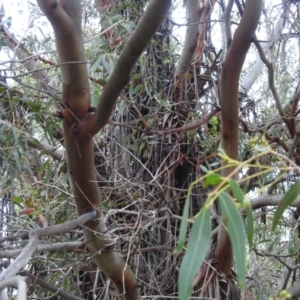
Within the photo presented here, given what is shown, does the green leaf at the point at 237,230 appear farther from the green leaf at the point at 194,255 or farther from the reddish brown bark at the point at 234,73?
the reddish brown bark at the point at 234,73

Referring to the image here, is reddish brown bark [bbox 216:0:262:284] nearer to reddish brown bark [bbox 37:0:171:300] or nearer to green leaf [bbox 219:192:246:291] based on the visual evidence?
reddish brown bark [bbox 37:0:171:300]

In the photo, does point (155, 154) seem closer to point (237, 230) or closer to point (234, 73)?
point (234, 73)

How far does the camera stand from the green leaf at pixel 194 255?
0.58 meters

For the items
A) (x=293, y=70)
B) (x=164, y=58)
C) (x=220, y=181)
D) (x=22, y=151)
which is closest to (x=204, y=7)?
(x=164, y=58)

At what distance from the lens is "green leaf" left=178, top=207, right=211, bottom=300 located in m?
0.58

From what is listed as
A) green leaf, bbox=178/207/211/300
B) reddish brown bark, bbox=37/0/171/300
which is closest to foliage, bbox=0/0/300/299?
reddish brown bark, bbox=37/0/171/300

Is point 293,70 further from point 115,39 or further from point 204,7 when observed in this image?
point 115,39

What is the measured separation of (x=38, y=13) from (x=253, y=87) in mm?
1271

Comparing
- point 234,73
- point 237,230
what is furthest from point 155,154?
point 237,230

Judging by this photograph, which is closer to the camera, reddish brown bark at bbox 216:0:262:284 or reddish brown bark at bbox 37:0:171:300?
reddish brown bark at bbox 37:0:171:300

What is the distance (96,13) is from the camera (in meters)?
2.45

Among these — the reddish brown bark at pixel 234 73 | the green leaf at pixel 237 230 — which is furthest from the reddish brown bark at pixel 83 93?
the green leaf at pixel 237 230

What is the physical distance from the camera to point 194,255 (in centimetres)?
58

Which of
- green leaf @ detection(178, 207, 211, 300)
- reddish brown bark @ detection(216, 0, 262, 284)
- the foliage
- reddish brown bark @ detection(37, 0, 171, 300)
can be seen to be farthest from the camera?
the foliage
